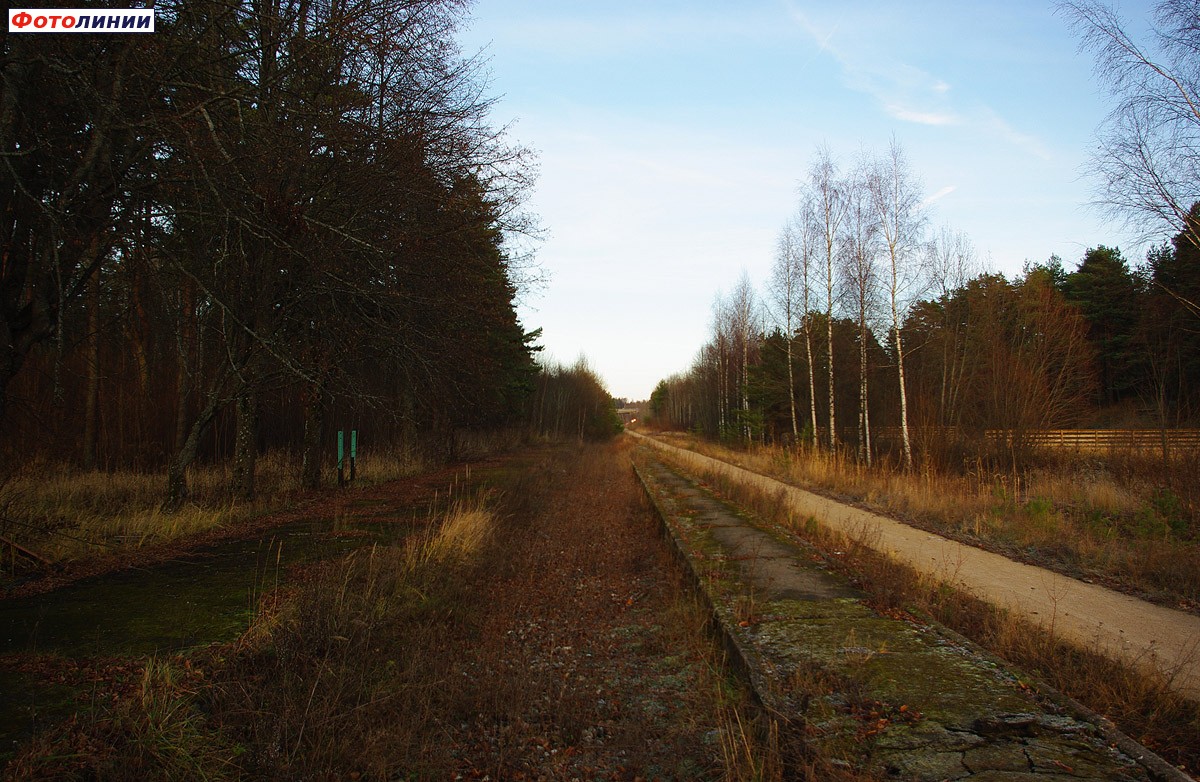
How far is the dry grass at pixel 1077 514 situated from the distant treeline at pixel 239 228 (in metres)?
8.69

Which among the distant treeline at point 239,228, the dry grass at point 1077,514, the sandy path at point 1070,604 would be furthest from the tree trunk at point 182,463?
the dry grass at point 1077,514

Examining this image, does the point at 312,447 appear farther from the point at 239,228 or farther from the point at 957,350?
the point at 957,350

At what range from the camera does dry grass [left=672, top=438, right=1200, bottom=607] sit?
6.33 metres

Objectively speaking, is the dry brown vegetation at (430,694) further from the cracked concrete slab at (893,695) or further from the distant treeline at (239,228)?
the distant treeline at (239,228)

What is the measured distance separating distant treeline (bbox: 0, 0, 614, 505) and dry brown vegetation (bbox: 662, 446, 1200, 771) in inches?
245

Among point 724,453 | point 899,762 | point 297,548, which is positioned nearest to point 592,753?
point 899,762

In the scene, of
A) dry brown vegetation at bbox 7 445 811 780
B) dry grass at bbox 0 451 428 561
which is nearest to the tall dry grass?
dry brown vegetation at bbox 7 445 811 780

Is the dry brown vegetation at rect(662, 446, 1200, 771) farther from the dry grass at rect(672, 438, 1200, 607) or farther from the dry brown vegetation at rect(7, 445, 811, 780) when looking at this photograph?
the dry grass at rect(672, 438, 1200, 607)

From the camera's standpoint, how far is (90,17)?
16.3 feet

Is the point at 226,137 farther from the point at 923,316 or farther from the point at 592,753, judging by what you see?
the point at 923,316

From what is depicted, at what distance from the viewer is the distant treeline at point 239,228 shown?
17.2ft

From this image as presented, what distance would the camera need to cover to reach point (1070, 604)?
552 cm

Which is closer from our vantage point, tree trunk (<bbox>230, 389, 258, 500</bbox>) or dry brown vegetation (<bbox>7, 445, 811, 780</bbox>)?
dry brown vegetation (<bbox>7, 445, 811, 780</bbox>)

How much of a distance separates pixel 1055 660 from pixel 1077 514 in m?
7.09
